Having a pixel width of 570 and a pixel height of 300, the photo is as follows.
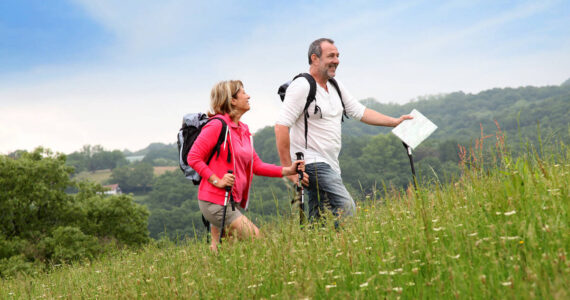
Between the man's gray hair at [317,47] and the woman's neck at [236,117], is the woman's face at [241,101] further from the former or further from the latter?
the man's gray hair at [317,47]

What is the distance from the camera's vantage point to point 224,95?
5199 millimetres

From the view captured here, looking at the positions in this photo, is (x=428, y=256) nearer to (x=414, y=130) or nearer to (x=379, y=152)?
(x=414, y=130)

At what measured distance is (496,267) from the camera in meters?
2.49

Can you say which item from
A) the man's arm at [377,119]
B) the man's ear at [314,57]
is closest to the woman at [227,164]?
the man's ear at [314,57]

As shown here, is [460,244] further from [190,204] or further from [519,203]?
[190,204]

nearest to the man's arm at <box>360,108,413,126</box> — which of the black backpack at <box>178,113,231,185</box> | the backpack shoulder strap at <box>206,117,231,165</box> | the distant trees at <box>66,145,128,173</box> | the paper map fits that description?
the paper map

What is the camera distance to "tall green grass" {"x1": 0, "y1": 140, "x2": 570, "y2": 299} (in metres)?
2.50

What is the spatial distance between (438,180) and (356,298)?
7.39 ft

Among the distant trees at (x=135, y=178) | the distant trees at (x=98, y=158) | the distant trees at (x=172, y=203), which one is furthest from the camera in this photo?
the distant trees at (x=98, y=158)

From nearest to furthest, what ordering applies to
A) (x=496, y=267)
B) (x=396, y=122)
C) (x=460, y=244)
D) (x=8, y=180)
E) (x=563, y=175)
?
1. (x=496, y=267)
2. (x=460, y=244)
3. (x=563, y=175)
4. (x=396, y=122)
5. (x=8, y=180)

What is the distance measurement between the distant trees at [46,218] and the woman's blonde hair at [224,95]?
16325 millimetres

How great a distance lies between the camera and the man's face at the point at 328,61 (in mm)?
5516

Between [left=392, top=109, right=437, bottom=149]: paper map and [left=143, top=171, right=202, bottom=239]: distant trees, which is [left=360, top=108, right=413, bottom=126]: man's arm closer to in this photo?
[left=392, top=109, right=437, bottom=149]: paper map

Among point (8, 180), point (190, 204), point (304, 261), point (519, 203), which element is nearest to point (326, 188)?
point (304, 261)
